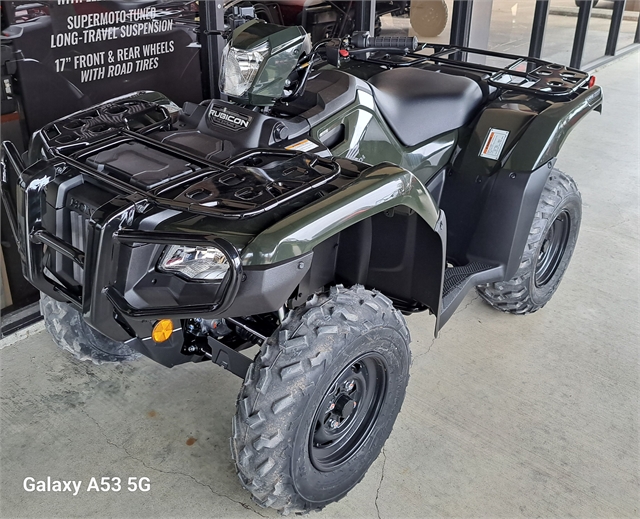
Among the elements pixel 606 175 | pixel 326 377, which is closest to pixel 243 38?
pixel 326 377

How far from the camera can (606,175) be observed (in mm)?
5008

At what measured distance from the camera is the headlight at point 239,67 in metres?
2.18

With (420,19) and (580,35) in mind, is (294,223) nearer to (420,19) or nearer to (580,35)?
(420,19)

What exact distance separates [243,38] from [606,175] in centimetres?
363

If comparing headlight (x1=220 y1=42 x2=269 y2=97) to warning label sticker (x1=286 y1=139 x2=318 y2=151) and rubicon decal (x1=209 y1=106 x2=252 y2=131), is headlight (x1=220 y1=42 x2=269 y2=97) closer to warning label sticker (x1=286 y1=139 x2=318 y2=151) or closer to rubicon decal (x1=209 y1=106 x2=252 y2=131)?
rubicon decal (x1=209 y1=106 x2=252 y2=131)

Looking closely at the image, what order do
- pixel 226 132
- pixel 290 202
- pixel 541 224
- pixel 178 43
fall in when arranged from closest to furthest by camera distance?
pixel 290 202 < pixel 226 132 < pixel 541 224 < pixel 178 43

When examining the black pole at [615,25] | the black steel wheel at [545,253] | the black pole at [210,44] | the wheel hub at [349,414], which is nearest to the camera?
the wheel hub at [349,414]

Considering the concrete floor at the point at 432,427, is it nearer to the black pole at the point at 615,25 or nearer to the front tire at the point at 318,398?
the front tire at the point at 318,398

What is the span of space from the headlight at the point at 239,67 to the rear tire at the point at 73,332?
985mm

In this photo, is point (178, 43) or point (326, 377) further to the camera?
point (178, 43)

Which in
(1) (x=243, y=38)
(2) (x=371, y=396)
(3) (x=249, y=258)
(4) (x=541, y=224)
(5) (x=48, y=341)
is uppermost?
(1) (x=243, y=38)

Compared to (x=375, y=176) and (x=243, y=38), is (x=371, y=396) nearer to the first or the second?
(x=375, y=176)
